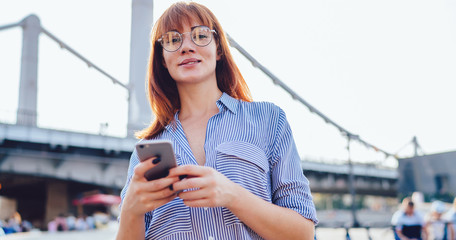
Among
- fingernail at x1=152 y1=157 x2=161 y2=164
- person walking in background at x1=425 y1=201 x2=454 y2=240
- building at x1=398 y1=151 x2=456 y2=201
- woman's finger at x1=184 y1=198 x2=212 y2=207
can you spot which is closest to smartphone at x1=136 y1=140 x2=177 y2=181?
fingernail at x1=152 y1=157 x2=161 y2=164

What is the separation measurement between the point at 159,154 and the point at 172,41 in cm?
65

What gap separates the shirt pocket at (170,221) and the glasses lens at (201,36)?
26.0 inches

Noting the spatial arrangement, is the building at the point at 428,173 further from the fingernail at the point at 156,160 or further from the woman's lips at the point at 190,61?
the fingernail at the point at 156,160

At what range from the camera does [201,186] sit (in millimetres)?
1411

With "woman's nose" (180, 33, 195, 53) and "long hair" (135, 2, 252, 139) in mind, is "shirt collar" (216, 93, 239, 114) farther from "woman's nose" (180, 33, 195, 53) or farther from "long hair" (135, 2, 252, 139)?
"woman's nose" (180, 33, 195, 53)

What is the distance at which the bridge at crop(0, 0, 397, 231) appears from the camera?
21.8 metres

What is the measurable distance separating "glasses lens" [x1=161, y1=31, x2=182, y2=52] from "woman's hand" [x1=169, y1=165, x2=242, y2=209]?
65 centimetres

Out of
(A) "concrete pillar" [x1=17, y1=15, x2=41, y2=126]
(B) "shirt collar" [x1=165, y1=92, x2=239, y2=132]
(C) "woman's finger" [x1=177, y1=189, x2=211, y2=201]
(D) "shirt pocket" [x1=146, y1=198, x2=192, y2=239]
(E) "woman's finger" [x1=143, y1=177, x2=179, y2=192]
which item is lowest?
(D) "shirt pocket" [x1=146, y1=198, x2=192, y2=239]

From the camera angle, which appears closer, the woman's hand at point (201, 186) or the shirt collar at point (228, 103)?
the woman's hand at point (201, 186)

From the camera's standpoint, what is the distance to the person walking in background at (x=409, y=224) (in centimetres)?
971

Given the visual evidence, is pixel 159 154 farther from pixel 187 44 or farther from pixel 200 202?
pixel 187 44

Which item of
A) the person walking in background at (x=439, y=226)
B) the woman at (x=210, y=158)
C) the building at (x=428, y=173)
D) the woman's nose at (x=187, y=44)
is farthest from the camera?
the building at (x=428, y=173)

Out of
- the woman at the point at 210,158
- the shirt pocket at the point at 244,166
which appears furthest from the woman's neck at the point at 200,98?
the shirt pocket at the point at 244,166

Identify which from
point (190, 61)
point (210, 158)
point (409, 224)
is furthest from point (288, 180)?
point (409, 224)
